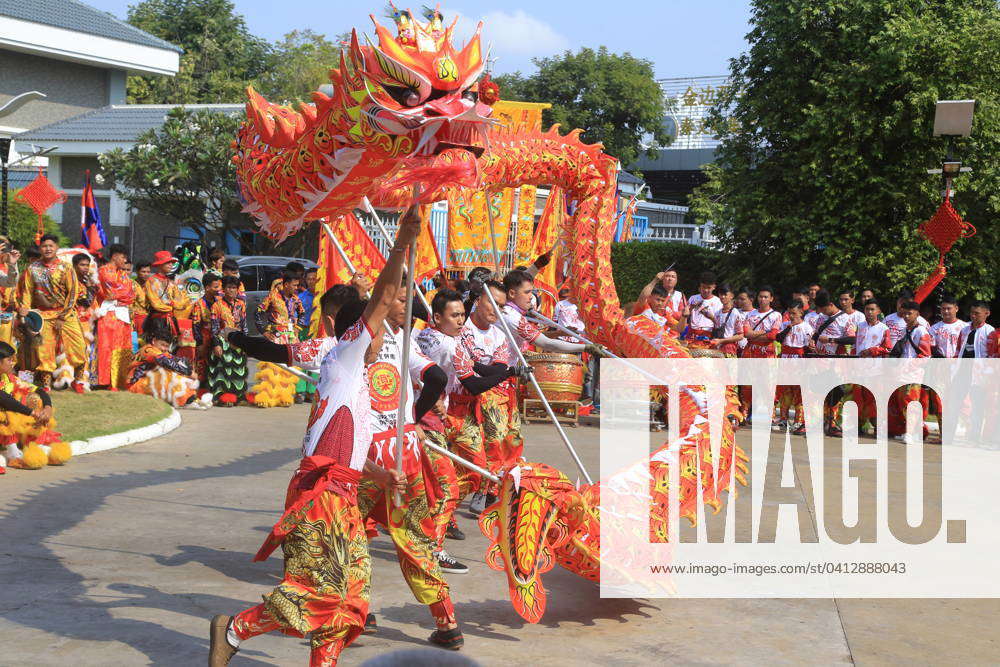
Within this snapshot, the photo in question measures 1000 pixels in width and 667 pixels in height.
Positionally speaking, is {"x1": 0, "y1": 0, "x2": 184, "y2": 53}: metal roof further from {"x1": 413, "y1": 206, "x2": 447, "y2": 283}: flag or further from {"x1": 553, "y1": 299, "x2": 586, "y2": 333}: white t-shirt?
{"x1": 553, "y1": 299, "x2": 586, "y2": 333}: white t-shirt

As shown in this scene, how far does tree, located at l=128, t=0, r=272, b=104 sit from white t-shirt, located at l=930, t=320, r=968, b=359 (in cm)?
3316

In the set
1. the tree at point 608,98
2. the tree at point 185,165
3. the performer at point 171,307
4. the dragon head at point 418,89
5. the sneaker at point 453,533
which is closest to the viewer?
the dragon head at point 418,89

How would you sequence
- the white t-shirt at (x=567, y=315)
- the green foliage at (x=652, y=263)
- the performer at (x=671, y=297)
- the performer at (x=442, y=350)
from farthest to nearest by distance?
the green foliage at (x=652, y=263) → the white t-shirt at (x=567, y=315) → the performer at (x=671, y=297) → the performer at (x=442, y=350)

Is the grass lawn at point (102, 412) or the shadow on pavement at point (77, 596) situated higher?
the grass lawn at point (102, 412)

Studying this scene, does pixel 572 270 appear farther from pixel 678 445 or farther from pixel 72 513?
pixel 72 513

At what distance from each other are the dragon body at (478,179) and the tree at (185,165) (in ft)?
54.7

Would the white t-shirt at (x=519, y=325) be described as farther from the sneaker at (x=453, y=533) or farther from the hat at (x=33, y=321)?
the hat at (x=33, y=321)

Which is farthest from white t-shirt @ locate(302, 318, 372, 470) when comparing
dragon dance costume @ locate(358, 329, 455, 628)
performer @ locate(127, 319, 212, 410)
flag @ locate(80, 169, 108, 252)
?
flag @ locate(80, 169, 108, 252)

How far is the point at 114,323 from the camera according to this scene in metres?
12.5

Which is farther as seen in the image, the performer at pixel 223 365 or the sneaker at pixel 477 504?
the performer at pixel 223 365

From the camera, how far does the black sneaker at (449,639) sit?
4.73m

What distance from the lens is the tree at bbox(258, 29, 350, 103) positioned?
3916cm

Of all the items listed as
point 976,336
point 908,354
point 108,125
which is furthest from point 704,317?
point 108,125

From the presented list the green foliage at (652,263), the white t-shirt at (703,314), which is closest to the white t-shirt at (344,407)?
the white t-shirt at (703,314)
